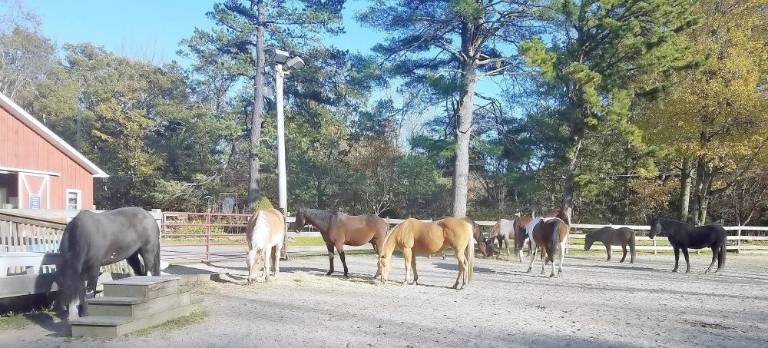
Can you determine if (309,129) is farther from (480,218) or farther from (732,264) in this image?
(732,264)

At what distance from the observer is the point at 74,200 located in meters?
23.9

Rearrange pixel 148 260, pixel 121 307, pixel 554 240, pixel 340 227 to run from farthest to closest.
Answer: pixel 554 240, pixel 340 227, pixel 148 260, pixel 121 307

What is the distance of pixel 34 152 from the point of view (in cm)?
2183

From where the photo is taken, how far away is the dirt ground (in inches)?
250

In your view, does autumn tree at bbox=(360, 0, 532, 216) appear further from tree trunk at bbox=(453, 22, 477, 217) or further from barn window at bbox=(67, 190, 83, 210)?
barn window at bbox=(67, 190, 83, 210)

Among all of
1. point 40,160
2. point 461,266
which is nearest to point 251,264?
point 461,266

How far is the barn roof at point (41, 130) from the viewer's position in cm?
2058

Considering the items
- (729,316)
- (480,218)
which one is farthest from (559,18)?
(480,218)

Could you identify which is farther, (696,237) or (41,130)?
(41,130)

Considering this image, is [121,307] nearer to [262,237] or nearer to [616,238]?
[262,237]

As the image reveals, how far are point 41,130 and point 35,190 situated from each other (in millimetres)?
2469

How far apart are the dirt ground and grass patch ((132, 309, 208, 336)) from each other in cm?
9

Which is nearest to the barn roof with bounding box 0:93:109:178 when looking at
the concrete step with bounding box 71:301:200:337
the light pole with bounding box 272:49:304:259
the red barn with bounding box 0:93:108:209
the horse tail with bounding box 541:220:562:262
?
the red barn with bounding box 0:93:108:209

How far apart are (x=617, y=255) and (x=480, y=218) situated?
15.6m
